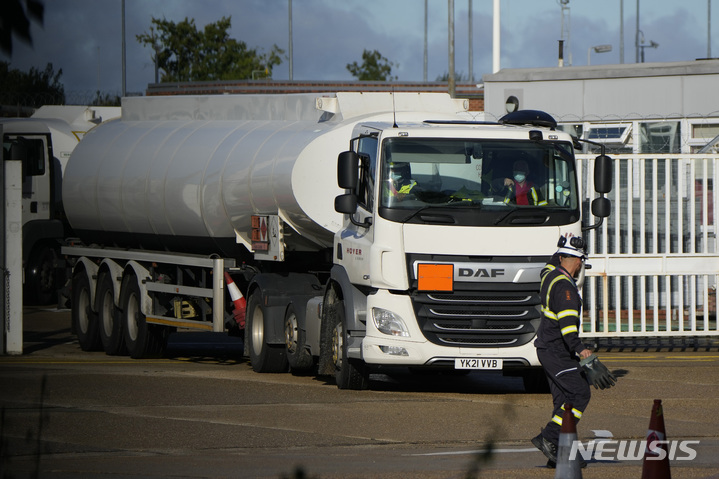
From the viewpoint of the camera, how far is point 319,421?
10.7 metres

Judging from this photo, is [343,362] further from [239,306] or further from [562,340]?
[562,340]

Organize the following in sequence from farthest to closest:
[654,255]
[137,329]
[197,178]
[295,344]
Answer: [137,329], [654,255], [197,178], [295,344]

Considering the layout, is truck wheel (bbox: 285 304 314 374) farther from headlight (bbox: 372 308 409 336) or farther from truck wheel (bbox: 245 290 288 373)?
headlight (bbox: 372 308 409 336)

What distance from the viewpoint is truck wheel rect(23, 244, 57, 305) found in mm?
25922

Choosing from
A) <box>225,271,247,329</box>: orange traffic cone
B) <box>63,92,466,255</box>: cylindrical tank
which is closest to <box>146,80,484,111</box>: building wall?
<box>63,92,466,255</box>: cylindrical tank

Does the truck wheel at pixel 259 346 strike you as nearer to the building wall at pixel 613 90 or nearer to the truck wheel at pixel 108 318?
the truck wheel at pixel 108 318

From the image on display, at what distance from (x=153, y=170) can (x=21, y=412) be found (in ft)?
46.6

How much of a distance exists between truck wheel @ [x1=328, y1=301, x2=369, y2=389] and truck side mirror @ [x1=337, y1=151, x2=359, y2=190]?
1.36 metres

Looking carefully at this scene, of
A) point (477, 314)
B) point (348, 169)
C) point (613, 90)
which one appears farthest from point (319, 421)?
point (613, 90)

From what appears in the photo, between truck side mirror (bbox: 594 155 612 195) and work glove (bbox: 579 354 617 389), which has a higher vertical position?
truck side mirror (bbox: 594 155 612 195)

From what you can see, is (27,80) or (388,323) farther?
(388,323)

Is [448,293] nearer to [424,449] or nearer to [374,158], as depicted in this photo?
[374,158]

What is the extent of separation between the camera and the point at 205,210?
15977 mm

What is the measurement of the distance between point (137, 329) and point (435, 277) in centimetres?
688
